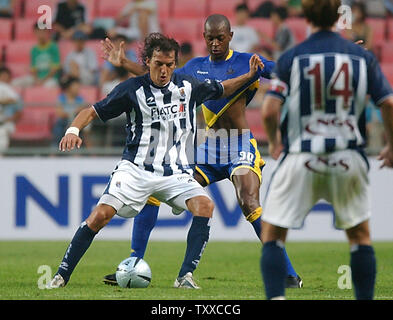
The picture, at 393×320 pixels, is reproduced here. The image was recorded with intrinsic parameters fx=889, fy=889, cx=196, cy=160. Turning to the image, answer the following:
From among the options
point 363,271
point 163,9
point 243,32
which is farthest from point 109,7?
point 363,271

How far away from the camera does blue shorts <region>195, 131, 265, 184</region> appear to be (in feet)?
26.9

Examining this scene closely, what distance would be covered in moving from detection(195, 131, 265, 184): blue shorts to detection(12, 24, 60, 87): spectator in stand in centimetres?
718

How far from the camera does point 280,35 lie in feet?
50.2

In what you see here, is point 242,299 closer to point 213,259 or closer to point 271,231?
point 271,231

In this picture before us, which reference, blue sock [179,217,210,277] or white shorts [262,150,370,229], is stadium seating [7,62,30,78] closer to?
blue sock [179,217,210,277]

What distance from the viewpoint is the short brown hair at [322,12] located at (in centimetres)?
510

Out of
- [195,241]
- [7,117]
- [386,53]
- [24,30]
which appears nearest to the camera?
[195,241]

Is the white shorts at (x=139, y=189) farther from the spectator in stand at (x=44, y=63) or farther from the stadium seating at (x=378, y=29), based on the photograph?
the stadium seating at (x=378, y=29)

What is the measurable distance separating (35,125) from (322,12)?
8.89 metres

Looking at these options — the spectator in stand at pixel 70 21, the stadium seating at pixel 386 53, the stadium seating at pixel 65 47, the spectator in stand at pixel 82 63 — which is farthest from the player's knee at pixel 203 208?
the stadium seating at pixel 386 53

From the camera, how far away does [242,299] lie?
6449mm

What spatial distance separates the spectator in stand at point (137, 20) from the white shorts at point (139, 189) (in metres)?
8.50

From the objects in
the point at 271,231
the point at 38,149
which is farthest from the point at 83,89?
the point at 271,231

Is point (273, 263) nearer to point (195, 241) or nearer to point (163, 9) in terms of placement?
point (195, 241)
